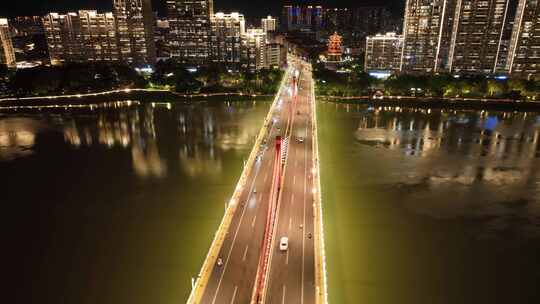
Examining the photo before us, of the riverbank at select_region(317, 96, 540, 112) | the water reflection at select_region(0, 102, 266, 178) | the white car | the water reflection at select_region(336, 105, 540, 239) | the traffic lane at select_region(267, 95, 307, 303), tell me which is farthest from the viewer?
the riverbank at select_region(317, 96, 540, 112)

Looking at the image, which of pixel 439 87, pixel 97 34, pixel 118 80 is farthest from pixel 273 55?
pixel 439 87

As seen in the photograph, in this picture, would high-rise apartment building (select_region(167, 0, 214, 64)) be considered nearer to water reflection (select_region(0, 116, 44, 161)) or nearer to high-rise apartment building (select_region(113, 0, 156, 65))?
high-rise apartment building (select_region(113, 0, 156, 65))

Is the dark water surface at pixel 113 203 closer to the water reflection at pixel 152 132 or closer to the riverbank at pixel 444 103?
the water reflection at pixel 152 132

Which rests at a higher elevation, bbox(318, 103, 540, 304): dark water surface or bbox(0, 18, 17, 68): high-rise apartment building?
bbox(0, 18, 17, 68): high-rise apartment building

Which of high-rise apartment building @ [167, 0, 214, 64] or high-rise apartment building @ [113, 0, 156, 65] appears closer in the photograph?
high-rise apartment building @ [113, 0, 156, 65]

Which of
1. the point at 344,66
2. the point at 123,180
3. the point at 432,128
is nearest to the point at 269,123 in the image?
the point at 123,180

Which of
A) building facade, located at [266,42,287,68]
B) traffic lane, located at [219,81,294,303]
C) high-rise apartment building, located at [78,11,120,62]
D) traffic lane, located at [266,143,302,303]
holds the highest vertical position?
high-rise apartment building, located at [78,11,120,62]

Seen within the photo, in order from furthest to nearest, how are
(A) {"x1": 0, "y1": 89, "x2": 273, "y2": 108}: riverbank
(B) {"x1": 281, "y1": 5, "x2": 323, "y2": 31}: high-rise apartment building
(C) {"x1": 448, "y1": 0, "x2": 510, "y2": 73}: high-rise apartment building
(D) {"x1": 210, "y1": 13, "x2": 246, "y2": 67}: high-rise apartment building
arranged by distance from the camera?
(B) {"x1": 281, "y1": 5, "x2": 323, "y2": 31}: high-rise apartment building → (D) {"x1": 210, "y1": 13, "x2": 246, "y2": 67}: high-rise apartment building → (C) {"x1": 448, "y1": 0, "x2": 510, "y2": 73}: high-rise apartment building → (A) {"x1": 0, "y1": 89, "x2": 273, "y2": 108}: riverbank

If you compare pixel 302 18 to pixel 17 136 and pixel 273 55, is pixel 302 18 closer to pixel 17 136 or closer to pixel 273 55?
pixel 273 55

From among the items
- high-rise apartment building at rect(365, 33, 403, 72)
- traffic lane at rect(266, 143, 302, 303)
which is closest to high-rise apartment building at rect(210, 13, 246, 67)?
high-rise apartment building at rect(365, 33, 403, 72)
